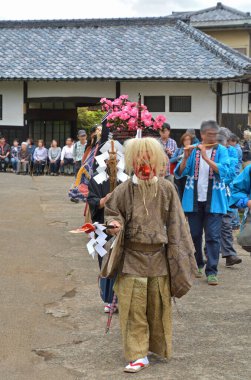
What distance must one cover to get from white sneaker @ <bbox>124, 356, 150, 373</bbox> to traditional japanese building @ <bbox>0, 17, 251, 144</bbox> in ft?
58.0

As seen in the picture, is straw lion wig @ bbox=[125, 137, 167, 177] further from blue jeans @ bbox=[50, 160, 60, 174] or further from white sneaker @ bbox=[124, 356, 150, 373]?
blue jeans @ bbox=[50, 160, 60, 174]

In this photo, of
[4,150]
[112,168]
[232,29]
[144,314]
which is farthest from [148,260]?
[232,29]

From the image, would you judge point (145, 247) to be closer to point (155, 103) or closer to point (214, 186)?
point (214, 186)

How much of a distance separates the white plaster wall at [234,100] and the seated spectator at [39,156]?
257 inches

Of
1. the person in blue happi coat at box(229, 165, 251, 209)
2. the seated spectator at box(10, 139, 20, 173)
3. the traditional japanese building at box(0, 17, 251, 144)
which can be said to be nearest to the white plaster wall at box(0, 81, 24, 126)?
the traditional japanese building at box(0, 17, 251, 144)

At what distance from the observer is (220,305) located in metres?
6.46

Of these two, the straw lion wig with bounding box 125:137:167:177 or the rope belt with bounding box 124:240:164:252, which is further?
the rope belt with bounding box 124:240:164:252

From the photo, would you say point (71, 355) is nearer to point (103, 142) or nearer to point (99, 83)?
point (103, 142)

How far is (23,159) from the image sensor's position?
2291 cm

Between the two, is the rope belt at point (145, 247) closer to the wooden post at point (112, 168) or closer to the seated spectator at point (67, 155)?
the wooden post at point (112, 168)

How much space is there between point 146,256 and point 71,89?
1919 cm

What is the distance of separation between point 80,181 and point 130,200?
585cm

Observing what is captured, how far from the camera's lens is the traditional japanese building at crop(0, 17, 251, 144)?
73.6 feet

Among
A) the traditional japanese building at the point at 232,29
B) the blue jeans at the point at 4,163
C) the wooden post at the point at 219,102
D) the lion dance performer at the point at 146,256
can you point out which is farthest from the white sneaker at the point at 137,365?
the traditional japanese building at the point at 232,29
